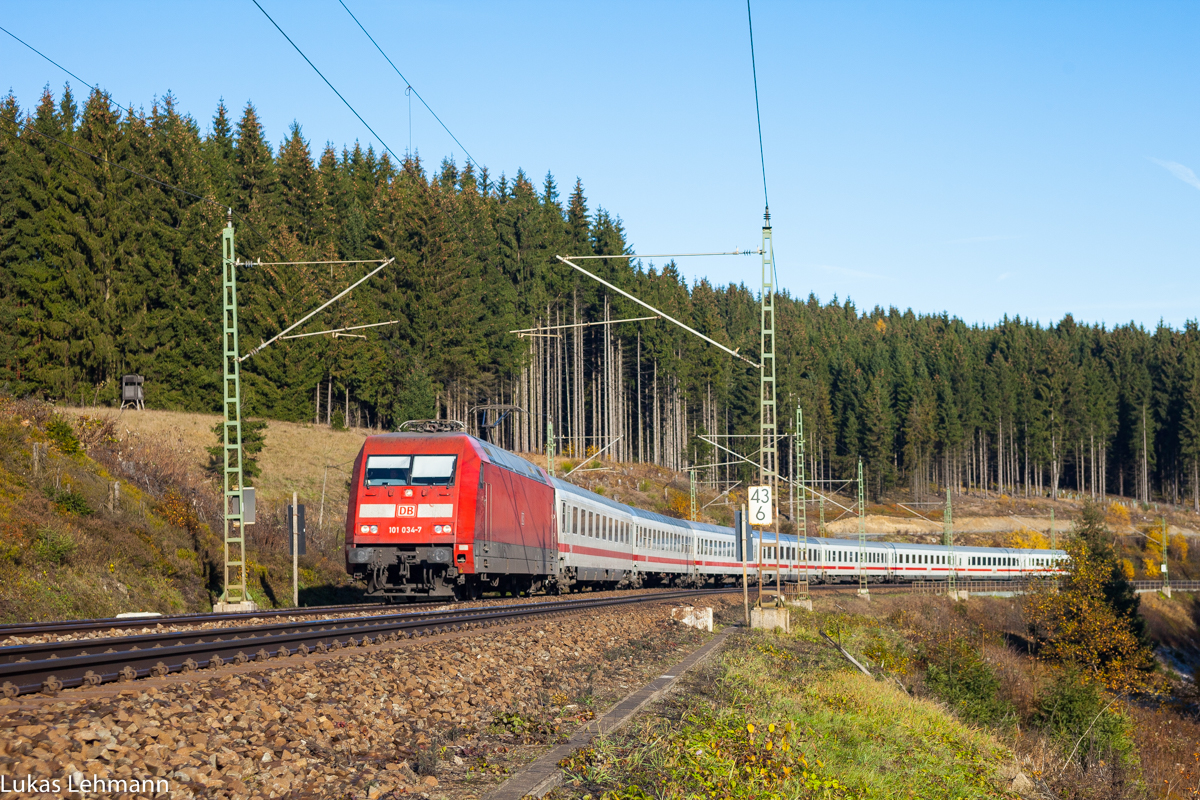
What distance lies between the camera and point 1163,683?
1969 inches

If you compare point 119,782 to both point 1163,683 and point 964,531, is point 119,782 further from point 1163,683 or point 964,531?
point 964,531

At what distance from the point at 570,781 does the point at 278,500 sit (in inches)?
1678

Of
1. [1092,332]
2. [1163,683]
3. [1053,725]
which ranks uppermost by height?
[1092,332]

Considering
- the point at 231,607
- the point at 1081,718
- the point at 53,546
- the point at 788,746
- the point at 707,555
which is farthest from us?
the point at 707,555

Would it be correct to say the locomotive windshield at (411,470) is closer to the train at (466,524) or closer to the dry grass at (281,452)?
the train at (466,524)

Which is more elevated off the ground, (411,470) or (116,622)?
(411,470)

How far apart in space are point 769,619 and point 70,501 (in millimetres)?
16059

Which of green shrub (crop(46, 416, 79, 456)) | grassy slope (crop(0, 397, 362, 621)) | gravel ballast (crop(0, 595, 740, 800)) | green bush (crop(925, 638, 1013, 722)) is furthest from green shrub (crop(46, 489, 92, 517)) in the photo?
green bush (crop(925, 638, 1013, 722))

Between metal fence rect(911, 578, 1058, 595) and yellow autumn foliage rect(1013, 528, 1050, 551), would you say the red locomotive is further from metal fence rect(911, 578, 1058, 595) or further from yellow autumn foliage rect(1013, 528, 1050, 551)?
yellow autumn foliage rect(1013, 528, 1050, 551)

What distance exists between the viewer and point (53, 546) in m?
20.0

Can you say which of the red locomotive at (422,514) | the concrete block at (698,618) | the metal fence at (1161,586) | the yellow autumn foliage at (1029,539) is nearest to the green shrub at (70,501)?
the red locomotive at (422,514)

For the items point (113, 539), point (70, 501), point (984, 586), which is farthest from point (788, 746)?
point (984, 586)

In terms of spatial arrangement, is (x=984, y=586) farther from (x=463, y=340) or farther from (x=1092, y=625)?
(x=463, y=340)

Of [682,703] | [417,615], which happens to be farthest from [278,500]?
[682,703]
